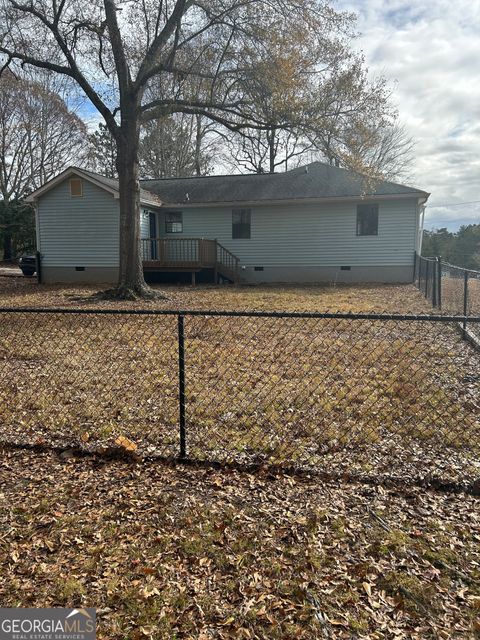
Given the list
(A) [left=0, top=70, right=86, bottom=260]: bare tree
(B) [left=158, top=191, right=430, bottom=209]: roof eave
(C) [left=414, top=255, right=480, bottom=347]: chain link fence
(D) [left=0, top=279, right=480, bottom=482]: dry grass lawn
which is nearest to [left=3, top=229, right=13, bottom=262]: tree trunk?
(A) [left=0, top=70, right=86, bottom=260]: bare tree

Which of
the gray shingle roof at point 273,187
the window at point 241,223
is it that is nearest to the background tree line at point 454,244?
the gray shingle roof at point 273,187

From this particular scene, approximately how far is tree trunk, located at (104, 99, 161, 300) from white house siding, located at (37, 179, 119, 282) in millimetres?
5842

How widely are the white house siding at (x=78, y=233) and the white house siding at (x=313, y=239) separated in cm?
Answer: 357

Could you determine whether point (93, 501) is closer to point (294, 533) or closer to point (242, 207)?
point (294, 533)

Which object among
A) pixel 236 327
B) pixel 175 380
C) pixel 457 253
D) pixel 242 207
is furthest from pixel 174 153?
pixel 175 380

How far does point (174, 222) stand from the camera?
770 inches

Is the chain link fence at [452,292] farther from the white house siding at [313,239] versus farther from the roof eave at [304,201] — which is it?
the white house siding at [313,239]

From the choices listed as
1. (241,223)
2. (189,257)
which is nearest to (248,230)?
(241,223)

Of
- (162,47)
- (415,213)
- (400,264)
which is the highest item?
(162,47)

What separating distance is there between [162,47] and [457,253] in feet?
107

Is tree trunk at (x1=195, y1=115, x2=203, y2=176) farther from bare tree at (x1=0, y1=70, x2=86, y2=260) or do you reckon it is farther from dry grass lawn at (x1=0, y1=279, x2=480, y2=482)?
dry grass lawn at (x1=0, y1=279, x2=480, y2=482)

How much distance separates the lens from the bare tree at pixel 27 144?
3203 cm

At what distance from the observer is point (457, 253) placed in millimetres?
36312

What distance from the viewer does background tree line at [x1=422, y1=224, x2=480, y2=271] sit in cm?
3475
